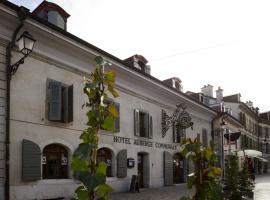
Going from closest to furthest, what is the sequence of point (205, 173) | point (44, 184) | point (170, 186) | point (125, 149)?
1. point (205, 173)
2. point (44, 184)
3. point (125, 149)
4. point (170, 186)

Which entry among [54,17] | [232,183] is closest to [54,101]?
[54,17]

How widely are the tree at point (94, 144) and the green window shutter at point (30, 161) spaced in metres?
9.62

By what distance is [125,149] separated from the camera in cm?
1733

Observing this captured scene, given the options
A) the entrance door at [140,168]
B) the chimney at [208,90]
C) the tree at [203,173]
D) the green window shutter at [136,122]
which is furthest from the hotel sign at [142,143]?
the chimney at [208,90]

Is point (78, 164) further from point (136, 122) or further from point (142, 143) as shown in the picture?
point (142, 143)

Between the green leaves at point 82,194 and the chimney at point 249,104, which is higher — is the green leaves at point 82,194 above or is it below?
below

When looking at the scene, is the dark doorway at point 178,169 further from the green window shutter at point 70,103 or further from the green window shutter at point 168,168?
the green window shutter at point 70,103

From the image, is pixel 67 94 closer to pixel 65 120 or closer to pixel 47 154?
pixel 65 120

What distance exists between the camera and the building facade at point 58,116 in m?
11.8

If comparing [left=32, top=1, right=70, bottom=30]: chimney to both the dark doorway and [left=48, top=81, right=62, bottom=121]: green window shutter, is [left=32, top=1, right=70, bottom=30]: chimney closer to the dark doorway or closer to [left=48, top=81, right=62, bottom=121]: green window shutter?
[left=48, top=81, right=62, bottom=121]: green window shutter

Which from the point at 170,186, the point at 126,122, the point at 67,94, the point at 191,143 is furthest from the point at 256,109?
the point at 191,143

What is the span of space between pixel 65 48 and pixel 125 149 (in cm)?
583

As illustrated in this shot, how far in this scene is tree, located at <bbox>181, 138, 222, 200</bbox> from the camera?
3565mm

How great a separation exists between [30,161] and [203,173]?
30.5ft
